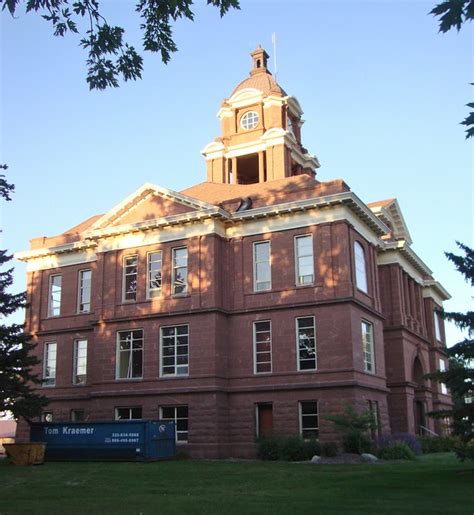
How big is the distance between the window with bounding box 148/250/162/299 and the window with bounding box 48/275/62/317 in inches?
310

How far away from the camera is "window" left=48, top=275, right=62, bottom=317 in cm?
3925

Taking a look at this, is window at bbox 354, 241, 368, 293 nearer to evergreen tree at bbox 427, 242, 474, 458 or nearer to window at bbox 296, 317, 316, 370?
window at bbox 296, 317, 316, 370

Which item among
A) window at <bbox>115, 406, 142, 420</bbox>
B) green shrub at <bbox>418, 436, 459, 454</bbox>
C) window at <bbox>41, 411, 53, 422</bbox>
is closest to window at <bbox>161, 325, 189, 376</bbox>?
window at <bbox>115, 406, 142, 420</bbox>

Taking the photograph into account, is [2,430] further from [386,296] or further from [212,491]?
[212,491]

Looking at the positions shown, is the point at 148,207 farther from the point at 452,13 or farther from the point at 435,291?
the point at 452,13

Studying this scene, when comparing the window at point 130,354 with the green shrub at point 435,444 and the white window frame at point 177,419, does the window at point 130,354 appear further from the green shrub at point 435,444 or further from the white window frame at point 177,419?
the green shrub at point 435,444

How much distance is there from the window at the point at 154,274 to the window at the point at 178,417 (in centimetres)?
578

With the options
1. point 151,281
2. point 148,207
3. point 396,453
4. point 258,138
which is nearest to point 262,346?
point 151,281

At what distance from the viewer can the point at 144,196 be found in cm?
3509

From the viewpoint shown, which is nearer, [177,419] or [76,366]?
[177,419]

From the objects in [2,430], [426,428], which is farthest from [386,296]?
[2,430]

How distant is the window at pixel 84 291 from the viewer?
38.2 meters

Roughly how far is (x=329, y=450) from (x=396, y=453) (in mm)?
3372

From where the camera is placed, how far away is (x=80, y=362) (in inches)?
1475
